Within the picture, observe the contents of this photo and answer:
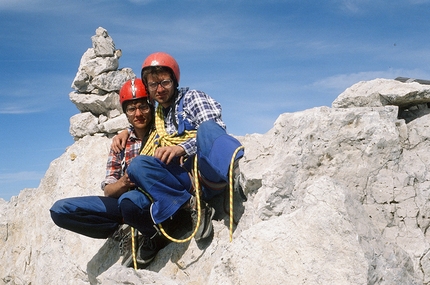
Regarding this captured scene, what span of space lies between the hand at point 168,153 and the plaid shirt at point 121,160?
113cm

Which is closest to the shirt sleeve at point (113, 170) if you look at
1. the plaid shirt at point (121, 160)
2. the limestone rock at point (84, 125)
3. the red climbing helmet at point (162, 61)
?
the plaid shirt at point (121, 160)

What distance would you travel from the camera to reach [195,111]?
232 inches

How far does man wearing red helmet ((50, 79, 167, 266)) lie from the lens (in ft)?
20.9

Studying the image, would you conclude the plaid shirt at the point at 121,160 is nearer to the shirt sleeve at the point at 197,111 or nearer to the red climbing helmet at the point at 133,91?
the red climbing helmet at the point at 133,91

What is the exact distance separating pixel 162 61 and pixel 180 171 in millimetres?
1471

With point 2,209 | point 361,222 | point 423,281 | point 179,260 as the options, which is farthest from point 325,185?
point 2,209

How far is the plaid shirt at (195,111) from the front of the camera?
5.74 metres

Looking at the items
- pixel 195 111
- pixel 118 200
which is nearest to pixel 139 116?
pixel 195 111

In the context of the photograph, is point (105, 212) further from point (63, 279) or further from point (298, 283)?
point (298, 283)

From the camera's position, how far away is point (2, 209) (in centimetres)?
1066

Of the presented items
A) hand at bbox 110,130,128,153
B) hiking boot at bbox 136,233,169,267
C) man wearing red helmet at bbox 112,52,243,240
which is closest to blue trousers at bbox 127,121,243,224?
man wearing red helmet at bbox 112,52,243,240

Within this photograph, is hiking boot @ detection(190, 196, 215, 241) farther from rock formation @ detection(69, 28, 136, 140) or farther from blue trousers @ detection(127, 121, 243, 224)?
rock formation @ detection(69, 28, 136, 140)

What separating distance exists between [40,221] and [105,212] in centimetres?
326

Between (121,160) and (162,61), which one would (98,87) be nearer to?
(121,160)
